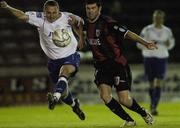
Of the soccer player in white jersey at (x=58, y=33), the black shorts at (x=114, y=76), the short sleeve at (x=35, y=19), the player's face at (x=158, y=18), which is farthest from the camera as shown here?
the player's face at (x=158, y=18)

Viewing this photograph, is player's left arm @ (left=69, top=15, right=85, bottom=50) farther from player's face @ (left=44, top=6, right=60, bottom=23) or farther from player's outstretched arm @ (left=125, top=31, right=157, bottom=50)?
player's outstretched arm @ (left=125, top=31, right=157, bottom=50)

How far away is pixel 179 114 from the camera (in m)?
13.6

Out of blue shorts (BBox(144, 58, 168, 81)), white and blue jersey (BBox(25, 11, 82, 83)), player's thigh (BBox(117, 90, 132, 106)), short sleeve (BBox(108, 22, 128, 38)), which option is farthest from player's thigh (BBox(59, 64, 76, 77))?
blue shorts (BBox(144, 58, 168, 81))

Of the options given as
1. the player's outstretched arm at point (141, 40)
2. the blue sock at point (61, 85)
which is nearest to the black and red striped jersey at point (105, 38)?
the player's outstretched arm at point (141, 40)

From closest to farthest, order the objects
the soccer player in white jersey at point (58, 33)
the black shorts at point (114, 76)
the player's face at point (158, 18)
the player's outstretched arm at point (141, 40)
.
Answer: the player's outstretched arm at point (141, 40) < the black shorts at point (114, 76) < the soccer player in white jersey at point (58, 33) < the player's face at point (158, 18)

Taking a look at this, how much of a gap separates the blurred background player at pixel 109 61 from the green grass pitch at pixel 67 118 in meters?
0.46

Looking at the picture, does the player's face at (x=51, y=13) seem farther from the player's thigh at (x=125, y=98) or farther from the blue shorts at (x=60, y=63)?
the player's thigh at (x=125, y=98)

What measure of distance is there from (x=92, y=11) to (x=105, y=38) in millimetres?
472

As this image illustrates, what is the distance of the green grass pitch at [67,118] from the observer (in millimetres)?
11079

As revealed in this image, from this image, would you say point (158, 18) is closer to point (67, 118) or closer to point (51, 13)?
point (67, 118)

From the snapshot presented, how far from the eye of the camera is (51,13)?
10781mm

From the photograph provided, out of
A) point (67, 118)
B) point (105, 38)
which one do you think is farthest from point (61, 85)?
point (67, 118)

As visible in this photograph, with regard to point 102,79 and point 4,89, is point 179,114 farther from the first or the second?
point 4,89

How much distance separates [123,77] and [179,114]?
11.8 feet
